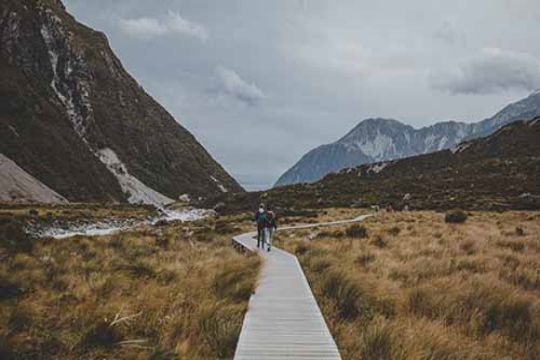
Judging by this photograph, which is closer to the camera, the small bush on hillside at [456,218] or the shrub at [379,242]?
the shrub at [379,242]

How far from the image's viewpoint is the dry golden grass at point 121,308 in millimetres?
6566

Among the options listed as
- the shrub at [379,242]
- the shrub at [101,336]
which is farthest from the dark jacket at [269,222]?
the shrub at [101,336]

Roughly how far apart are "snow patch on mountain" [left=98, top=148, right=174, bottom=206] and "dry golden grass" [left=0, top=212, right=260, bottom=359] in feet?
405

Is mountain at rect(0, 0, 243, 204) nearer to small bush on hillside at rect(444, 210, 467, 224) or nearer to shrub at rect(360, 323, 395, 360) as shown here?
small bush on hillside at rect(444, 210, 467, 224)

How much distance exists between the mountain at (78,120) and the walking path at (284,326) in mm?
101644

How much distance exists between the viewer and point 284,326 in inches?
281

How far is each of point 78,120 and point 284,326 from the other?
143118 millimetres

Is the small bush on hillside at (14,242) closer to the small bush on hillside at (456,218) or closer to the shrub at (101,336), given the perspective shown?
the shrub at (101,336)

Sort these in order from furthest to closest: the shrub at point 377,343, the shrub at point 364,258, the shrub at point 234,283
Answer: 1. the shrub at point 364,258
2. the shrub at point 234,283
3. the shrub at point 377,343

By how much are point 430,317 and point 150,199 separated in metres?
135

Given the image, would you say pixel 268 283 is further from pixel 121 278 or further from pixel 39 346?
pixel 39 346

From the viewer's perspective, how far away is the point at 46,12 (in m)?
141

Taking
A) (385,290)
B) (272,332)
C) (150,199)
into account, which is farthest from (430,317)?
(150,199)

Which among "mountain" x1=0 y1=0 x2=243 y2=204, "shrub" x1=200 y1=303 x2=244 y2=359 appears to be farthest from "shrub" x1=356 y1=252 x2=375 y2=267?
"mountain" x1=0 y1=0 x2=243 y2=204
